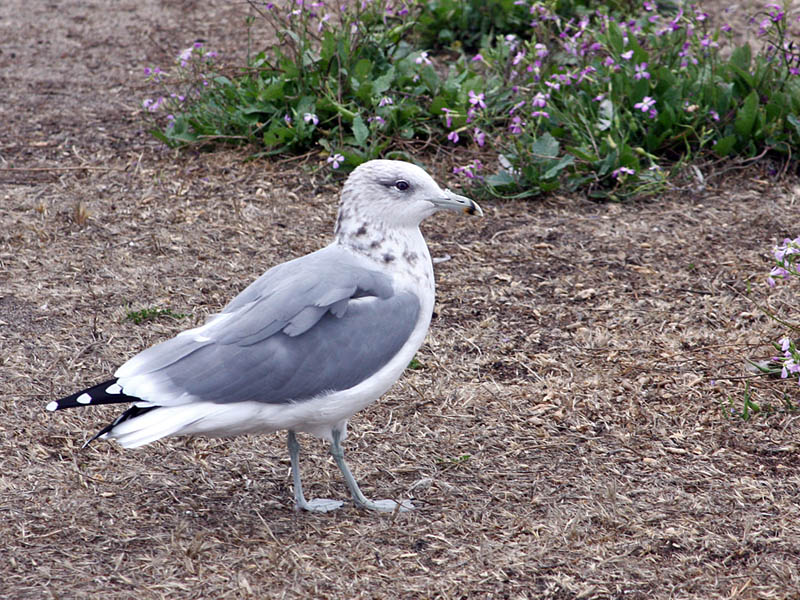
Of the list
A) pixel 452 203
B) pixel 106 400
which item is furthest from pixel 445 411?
pixel 106 400

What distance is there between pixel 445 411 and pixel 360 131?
2.45 m

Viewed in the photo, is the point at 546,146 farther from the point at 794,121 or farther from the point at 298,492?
the point at 298,492

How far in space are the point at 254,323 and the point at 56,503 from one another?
1003mm

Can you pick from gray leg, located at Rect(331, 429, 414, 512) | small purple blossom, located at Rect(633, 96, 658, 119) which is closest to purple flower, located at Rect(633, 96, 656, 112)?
small purple blossom, located at Rect(633, 96, 658, 119)

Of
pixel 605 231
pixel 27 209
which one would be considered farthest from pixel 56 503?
pixel 605 231

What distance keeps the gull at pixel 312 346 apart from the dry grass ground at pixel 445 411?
0.36 m

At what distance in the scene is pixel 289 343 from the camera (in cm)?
331

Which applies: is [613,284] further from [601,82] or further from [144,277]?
[144,277]

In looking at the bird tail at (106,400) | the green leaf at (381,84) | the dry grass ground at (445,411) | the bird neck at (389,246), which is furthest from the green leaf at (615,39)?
the bird tail at (106,400)

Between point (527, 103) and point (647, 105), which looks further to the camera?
point (527, 103)

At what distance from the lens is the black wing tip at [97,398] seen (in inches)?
122

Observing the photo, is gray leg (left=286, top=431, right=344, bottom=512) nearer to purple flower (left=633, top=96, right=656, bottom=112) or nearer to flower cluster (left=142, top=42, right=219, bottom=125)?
purple flower (left=633, top=96, right=656, bottom=112)

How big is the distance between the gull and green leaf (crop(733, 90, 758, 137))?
3069 millimetres

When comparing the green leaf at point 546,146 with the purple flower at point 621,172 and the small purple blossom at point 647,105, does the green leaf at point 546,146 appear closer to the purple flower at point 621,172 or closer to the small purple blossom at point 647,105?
the purple flower at point 621,172
